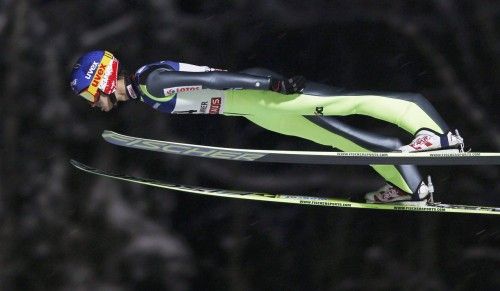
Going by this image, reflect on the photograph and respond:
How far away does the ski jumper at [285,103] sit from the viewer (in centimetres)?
359

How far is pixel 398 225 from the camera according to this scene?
462 cm

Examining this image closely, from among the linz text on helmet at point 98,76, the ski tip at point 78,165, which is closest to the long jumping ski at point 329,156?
the linz text on helmet at point 98,76

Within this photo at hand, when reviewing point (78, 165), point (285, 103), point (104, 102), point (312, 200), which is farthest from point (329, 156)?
point (78, 165)

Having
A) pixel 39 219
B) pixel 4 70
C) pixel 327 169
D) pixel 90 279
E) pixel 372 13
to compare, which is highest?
pixel 372 13

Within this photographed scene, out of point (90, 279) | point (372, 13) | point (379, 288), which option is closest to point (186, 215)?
point (90, 279)

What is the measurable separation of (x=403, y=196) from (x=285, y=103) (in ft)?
2.32

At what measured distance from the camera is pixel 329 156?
3682mm

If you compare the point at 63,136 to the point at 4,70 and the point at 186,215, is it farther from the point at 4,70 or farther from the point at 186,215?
the point at 186,215

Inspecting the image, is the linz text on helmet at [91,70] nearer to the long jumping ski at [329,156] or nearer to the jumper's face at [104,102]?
the jumper's face at [104,102]

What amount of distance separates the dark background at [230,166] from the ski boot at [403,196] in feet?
1.87

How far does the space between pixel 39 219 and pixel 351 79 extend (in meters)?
1.83

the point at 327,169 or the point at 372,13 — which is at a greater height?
the point at 372,13

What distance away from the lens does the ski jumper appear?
3.59m

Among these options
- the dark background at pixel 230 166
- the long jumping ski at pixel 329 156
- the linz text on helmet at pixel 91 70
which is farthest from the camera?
the dark background at pixel 230 166
